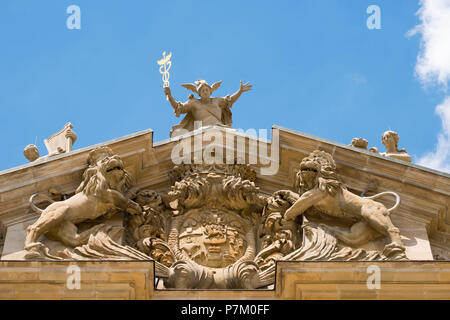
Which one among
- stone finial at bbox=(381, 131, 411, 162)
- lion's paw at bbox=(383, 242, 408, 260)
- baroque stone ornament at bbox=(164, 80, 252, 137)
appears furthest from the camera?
baroque stone ornament at bbox=(164, 80, 252, 137)

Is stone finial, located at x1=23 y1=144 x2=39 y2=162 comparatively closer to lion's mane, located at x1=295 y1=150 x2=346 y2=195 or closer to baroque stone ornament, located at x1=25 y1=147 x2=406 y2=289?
baroque stone ornament, located at x1=25 y1=147 x2=406 y2=289

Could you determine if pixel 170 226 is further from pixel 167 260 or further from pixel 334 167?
pixel 334 167

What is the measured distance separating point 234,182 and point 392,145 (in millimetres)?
2834

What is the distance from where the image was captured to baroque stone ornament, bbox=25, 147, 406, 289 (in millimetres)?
13852

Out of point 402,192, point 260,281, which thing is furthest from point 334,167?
point 260,281

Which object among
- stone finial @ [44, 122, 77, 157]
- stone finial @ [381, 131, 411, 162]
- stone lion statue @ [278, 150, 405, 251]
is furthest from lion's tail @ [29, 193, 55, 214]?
stone finial @ [381, 131, 411, 162]

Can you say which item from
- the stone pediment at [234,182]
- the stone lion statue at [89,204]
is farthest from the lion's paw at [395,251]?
the stone lion statue at [89,204]

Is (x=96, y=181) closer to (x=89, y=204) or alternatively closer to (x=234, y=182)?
(x=89, y=204)

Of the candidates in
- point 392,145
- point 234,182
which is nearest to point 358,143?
point 392,145

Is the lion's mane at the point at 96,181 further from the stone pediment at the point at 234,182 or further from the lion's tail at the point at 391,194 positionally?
the lion's tail at the point at 391,194

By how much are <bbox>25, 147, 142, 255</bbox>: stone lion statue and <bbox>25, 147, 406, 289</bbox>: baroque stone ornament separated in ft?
0.05

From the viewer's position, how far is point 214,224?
14734 millimetres

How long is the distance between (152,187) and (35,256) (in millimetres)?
2494
